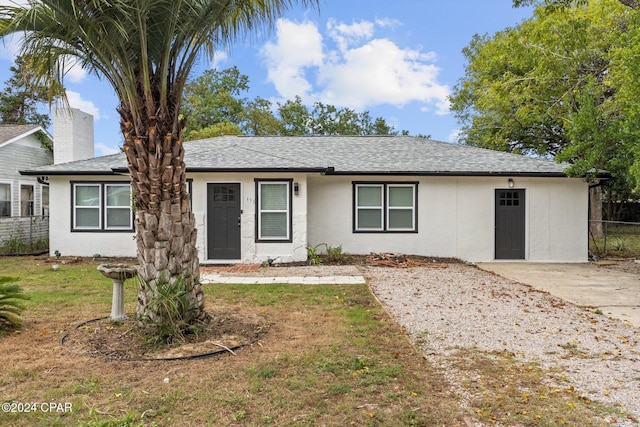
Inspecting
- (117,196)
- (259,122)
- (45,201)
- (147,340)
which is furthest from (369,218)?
(259,122)

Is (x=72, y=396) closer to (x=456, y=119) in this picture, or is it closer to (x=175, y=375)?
(x=175, y=375)

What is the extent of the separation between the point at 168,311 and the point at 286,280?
4.47 metres

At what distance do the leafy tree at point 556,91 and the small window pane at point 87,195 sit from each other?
13.3m

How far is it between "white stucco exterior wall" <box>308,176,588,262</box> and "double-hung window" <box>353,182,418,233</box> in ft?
0.51

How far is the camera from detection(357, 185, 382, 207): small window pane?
12.7 metres

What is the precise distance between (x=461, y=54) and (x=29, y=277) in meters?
26.1

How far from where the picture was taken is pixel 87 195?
1254 cm

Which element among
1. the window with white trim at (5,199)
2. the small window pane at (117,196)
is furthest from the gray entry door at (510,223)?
the window with white trim at (5,199)

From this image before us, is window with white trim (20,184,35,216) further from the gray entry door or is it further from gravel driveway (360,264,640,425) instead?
the gray entry door

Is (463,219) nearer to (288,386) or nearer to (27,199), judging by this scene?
(288,386)

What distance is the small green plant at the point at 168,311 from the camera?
4.75 meters

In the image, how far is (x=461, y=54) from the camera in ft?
88.9

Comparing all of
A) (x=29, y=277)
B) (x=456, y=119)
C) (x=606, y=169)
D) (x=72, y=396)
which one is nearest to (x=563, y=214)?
(x=606, y=169)

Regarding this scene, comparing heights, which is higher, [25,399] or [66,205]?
[66,205]
